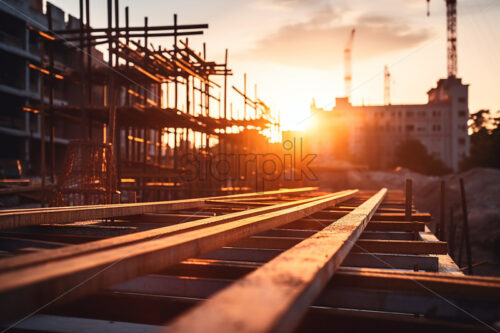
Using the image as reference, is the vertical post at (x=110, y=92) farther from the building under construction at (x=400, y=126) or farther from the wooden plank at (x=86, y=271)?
the building under construction at (x=400, y=126)

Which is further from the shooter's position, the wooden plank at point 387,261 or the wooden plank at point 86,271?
the wooden plank at point 387,261

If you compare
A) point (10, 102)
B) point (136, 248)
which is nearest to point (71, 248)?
point (136, 248)

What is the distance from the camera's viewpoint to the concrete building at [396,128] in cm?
8262

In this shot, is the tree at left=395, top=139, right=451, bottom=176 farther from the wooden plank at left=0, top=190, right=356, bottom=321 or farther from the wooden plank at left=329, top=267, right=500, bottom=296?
the wooden plank at left=0, top=190, right=356, bottom=321

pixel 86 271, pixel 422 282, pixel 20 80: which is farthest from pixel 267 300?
pixel 20 80

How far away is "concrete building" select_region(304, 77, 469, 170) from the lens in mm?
82625

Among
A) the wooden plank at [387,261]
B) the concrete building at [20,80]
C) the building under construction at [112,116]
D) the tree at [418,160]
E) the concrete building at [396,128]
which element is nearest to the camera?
the wooden plank at [387,261]

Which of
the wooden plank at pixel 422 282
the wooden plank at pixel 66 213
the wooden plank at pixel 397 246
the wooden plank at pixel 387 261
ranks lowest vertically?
the wooden plank at pixel 387 261

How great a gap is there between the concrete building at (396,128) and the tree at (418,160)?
8518mm

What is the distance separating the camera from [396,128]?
85.9m

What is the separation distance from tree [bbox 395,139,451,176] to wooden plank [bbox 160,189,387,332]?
7075 centimetres

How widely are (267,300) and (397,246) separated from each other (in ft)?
8.67

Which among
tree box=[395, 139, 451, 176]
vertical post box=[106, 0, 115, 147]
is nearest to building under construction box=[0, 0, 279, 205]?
vertical post box=[106, 0, 115, 147]

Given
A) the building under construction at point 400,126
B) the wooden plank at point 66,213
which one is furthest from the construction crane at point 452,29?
the wooden plank at point 66,213
